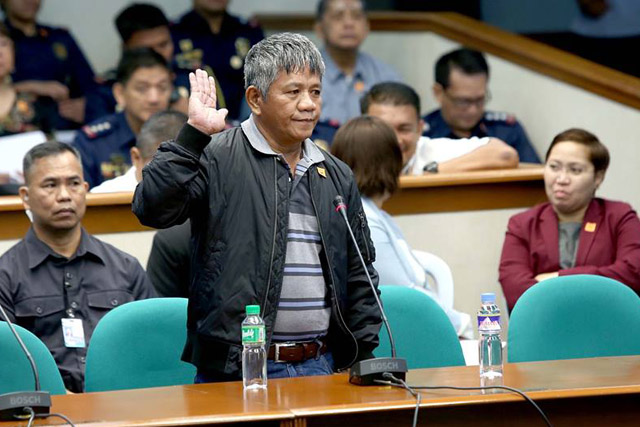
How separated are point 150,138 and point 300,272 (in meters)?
1.66

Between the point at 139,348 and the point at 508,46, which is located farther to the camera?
the point at 508,46

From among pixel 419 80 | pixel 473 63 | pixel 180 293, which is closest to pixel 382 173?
pixel 180 293

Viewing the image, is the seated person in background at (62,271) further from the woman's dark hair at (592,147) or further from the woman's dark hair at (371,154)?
the woman's dark hair at (592,147)

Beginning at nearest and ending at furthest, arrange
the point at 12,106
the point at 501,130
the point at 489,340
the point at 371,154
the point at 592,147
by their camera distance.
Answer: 1. the point at 489,340
2. the point at 371,154
3. the point at 592,147
4. the point at 12,106
5. the point at 501,130

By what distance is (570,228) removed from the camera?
4625mm

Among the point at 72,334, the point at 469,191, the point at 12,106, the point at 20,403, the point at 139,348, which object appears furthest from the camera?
the point at 12,106

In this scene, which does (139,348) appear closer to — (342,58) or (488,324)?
(488,324)

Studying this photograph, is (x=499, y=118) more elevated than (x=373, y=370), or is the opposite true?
(x=499, y=118)

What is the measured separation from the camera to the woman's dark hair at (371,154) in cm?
407

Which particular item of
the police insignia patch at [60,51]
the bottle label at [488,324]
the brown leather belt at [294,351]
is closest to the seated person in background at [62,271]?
the brown leather belt at [294,351]

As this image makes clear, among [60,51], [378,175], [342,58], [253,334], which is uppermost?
[60,51]

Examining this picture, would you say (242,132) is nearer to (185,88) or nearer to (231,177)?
(231,177)

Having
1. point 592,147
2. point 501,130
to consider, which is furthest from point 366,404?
point 501,130

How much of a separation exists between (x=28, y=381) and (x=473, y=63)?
327 centimetres
